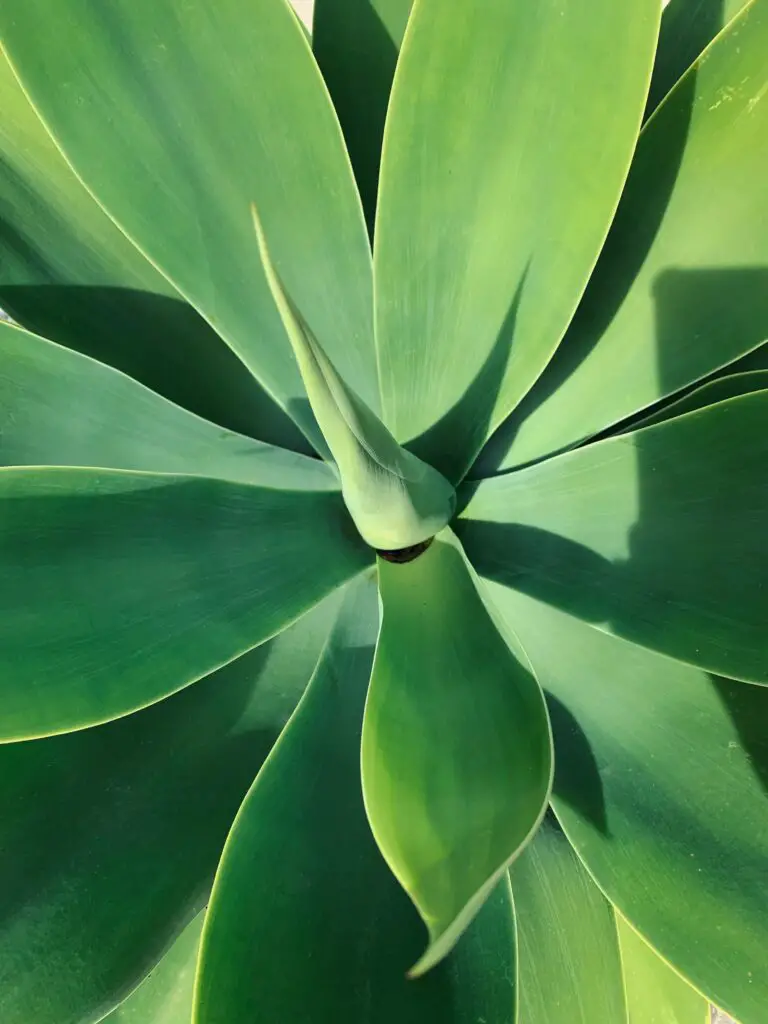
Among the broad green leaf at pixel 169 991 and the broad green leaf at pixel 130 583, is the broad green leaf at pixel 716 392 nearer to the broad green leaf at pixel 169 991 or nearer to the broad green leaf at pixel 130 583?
the broad green leaf at pixel 130 583

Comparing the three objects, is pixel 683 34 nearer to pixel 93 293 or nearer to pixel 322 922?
pixel 93 293

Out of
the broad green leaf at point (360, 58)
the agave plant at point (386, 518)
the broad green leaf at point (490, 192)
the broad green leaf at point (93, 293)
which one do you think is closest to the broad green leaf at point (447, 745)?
the agave plant at point (386, 518)

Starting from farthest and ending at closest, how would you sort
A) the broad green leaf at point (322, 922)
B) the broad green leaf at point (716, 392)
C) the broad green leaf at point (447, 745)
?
the broad green leaf at point (716, 392)
the broad green leaf at point (322, 922)
the broad green leaf at point (447, 745)

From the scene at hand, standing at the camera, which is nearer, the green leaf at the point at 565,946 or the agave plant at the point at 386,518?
the agave plant at the point at 386,518

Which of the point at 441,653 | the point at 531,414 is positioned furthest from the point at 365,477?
the point at 531,414

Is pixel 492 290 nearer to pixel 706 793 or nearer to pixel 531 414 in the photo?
pixel 531 414
